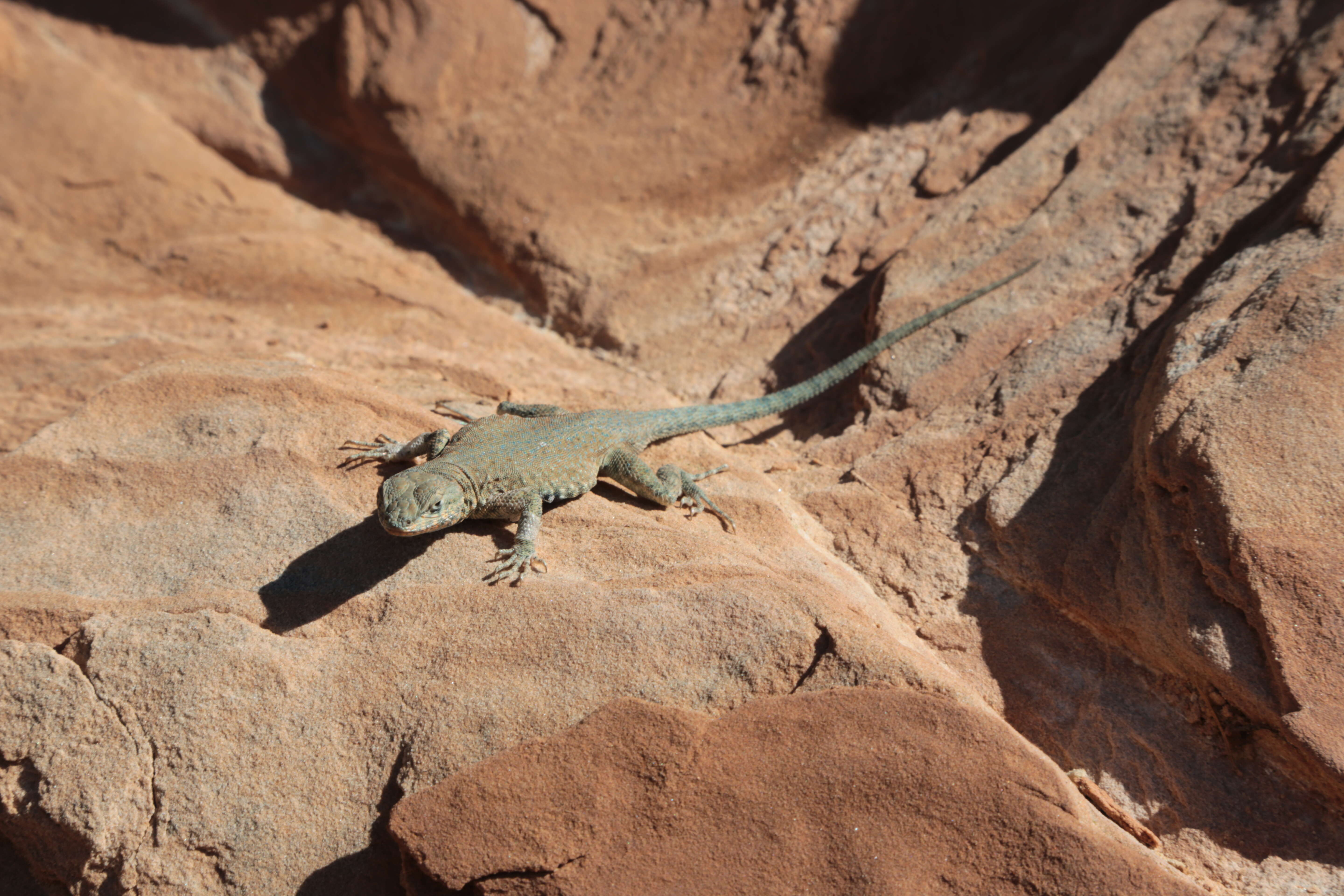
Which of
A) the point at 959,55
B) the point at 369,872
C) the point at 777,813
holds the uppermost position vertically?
the point at 959,55

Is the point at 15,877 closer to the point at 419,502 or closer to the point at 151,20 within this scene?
the point at 419,502

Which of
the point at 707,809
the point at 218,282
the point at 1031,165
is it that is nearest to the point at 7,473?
the point at 218,282

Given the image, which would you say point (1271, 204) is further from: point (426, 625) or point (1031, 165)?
point (426, 625)

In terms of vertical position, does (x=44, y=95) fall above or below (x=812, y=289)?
below

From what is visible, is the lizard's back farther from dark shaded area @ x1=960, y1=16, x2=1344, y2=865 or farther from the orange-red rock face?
dark shaded area @ x1=960, y1=16, x2=1344, y2=865

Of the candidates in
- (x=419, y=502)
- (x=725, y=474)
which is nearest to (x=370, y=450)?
(x=419, y=502)

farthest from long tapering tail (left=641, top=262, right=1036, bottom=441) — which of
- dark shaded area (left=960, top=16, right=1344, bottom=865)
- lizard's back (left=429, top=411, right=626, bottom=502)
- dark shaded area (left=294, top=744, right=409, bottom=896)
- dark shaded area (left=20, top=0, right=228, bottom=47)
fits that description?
dark shaded area (left=20, top=0, right=228, bottom=47)
